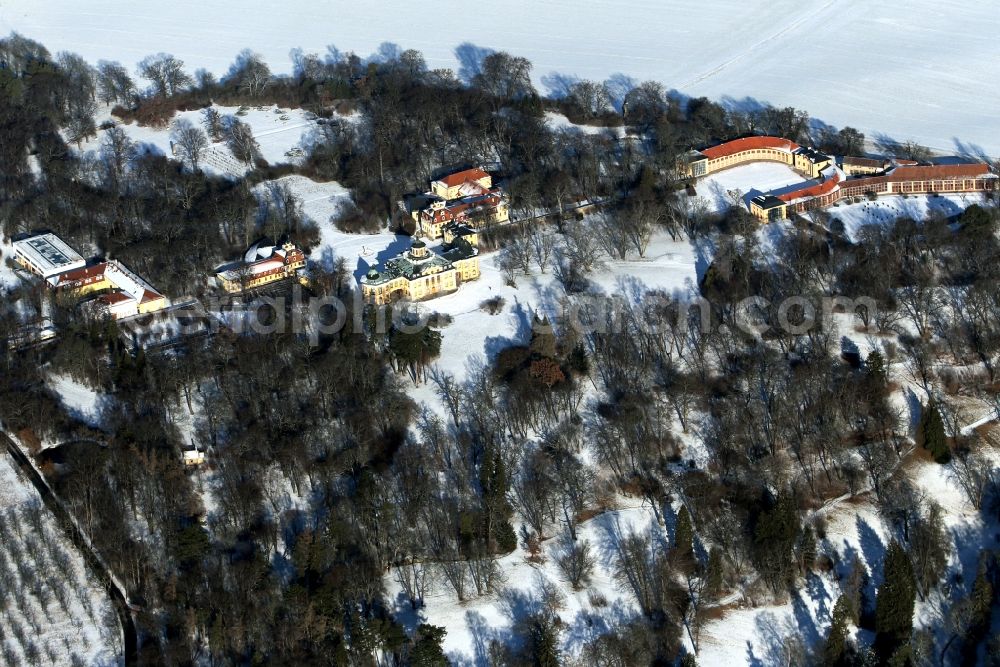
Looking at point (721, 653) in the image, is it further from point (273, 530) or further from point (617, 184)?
point (617, 184)

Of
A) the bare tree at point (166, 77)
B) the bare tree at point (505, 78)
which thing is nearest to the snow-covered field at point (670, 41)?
the bare tree at point (505, 78)

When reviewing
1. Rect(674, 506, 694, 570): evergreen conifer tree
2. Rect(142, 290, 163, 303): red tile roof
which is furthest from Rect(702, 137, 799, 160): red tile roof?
Rect(674, 506, 694, 570): evergreen conifer tree

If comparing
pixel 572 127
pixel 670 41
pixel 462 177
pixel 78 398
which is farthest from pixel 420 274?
pixel 670 41

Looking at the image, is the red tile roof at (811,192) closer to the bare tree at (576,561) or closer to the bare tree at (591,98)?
the bare tree at (591,98)

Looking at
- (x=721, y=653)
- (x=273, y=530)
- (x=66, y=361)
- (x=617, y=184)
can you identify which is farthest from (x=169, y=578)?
(x=617, y=184)

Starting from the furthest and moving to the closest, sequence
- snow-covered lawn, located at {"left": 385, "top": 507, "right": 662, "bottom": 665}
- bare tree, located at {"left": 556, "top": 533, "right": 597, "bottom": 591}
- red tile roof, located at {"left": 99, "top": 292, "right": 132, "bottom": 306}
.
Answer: red tile roof, located at {"left": 99, "top": 292, "right": 132, "bottom": 306} → bare tree, located at {"left": 556, "top": 533, "right": 597, "bottom": 591} → snow-covered lawn, located at {"left": 385, "top": 507, "right": 662, "bottom": 665}

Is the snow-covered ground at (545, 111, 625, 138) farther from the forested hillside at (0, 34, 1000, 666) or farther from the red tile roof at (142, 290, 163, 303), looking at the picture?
the red tile roof at (142, 290, 163, 303)

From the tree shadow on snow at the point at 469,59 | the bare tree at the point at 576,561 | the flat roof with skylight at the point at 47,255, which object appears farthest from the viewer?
the tree shadow on snow at the point at 469,59

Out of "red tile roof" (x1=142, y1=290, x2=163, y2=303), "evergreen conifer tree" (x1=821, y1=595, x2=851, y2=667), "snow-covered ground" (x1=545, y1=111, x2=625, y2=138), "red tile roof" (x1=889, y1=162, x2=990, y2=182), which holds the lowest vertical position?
"evergreen conifer tree" (x1=821, y1=595, x2=851, y2=667)
